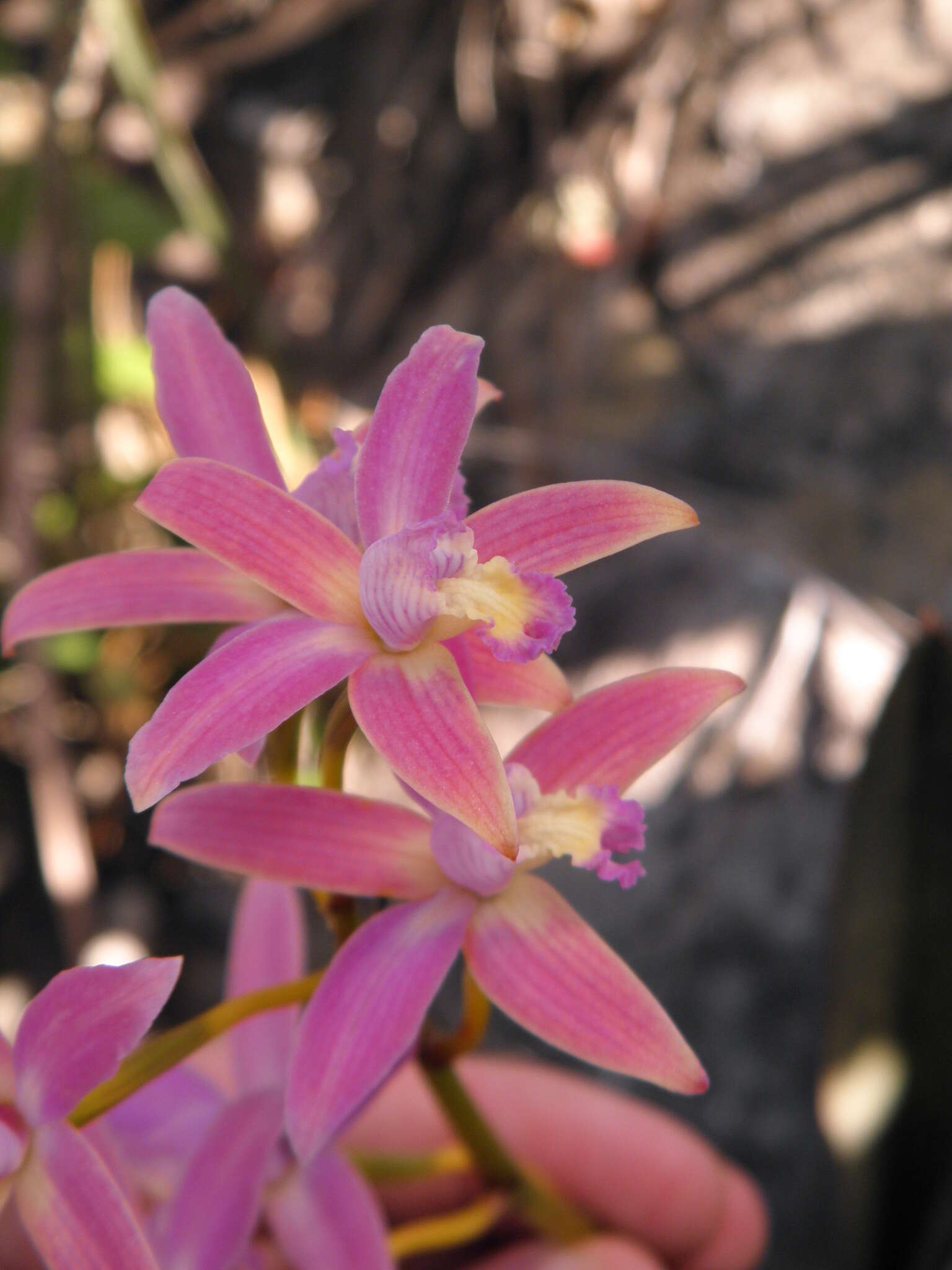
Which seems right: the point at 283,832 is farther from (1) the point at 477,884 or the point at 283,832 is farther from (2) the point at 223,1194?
(2) the point at 223,1194

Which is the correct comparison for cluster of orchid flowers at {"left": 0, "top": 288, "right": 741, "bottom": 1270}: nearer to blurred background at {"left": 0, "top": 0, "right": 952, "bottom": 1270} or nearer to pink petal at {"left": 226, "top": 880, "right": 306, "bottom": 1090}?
pink petal at {"left": 226, "top": 880, "right": 306, "bottom": 1090}

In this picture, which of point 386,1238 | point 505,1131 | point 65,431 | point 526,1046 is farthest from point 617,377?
point 386,1238

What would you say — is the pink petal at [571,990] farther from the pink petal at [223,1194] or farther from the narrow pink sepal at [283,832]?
the pink petal at [223,1194]

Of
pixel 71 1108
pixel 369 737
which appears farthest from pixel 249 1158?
pixel 369 737

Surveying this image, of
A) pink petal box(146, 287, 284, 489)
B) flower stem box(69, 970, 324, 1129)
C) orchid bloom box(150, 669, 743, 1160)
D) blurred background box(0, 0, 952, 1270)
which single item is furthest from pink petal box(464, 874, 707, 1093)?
blurred background box(0, 0, 952, 1270)

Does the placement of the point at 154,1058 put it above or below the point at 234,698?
below

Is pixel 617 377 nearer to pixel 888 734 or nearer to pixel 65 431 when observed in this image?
pixel 65 431
